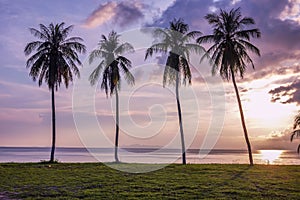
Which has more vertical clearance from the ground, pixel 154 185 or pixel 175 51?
pixel 175 51

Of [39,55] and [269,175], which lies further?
[39,55]

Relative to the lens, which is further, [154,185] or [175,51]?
[175,51]

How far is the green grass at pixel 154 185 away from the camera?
17891 millimetres

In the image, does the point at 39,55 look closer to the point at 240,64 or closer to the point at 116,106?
the point at 116,106

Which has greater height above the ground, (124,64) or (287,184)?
(124,64)

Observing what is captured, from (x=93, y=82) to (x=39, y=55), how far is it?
18.8 feet

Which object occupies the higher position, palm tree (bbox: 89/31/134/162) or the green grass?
palm tree (bbox: 89/31/134/162)

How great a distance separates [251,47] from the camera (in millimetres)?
33625

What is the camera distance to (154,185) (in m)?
20.6

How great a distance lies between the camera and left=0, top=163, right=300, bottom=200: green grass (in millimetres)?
17891

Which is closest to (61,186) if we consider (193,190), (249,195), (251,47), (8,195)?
(8,195)

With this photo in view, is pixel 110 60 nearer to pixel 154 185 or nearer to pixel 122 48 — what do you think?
pixel 122 48

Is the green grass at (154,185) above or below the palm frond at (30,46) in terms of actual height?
below

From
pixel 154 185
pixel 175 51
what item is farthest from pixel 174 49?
pixel 154 185
